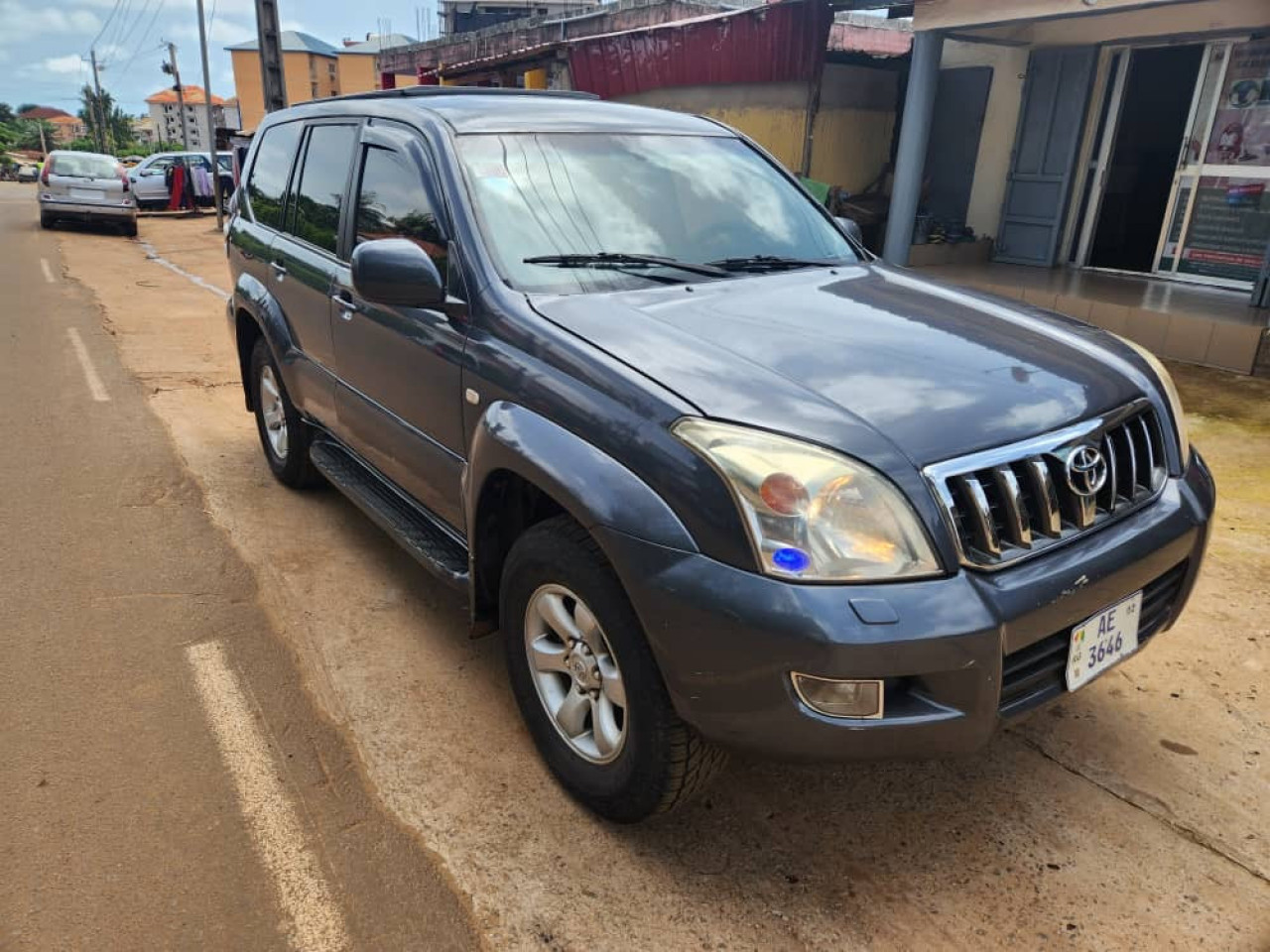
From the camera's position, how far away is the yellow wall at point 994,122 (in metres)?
9.86

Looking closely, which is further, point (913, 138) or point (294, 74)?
point (294, 74)

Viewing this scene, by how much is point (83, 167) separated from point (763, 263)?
1890 centimetres

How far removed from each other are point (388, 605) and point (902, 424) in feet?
7.75

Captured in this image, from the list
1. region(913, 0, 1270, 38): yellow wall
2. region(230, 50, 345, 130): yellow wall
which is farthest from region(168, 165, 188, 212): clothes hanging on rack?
region(230, 50, 345, 130): yellow wall

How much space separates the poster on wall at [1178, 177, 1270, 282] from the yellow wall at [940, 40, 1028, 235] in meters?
2.04

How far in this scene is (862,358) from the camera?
2.38 m

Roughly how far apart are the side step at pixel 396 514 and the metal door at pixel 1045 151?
333 inches

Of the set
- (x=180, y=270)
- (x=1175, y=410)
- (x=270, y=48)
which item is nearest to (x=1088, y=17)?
(x=1175, y=410)

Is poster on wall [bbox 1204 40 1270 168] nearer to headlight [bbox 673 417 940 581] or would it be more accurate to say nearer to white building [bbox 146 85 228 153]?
headlight [bbox 673 417 940 581]

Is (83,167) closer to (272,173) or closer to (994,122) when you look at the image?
(272,173)

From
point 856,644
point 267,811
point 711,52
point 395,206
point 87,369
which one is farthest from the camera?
point 711,52

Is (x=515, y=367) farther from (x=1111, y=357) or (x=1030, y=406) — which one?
(x=1111, y=357)

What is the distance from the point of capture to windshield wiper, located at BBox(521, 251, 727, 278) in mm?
2844

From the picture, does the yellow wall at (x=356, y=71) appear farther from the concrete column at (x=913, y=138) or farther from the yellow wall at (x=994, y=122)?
the concrete column at (x=913, y=138)
